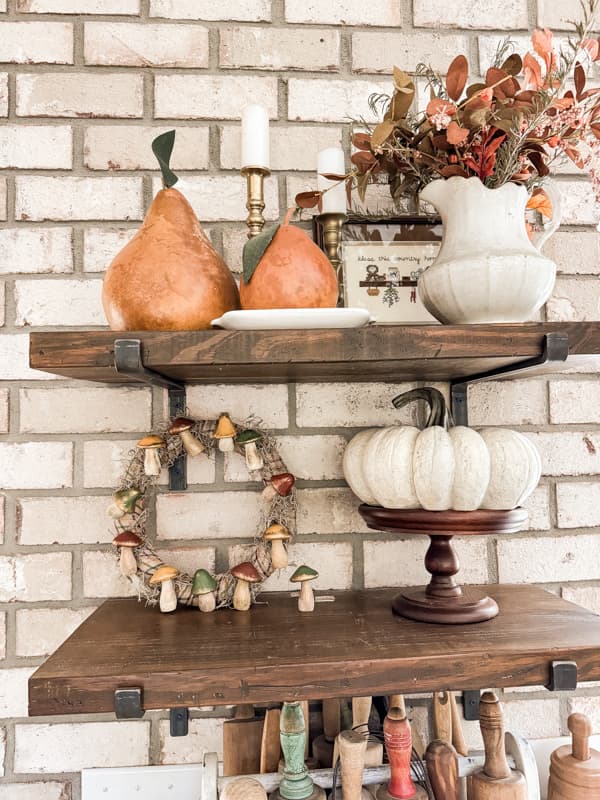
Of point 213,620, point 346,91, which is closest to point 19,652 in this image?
point 213,620

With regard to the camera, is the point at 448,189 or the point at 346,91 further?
the point at 346,91

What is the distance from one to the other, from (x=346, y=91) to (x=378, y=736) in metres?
0.99

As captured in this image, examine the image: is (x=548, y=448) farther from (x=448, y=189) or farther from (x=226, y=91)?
(x=226, y=91)

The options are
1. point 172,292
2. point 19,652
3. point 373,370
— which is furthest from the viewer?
point 19,652

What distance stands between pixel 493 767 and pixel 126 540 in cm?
59

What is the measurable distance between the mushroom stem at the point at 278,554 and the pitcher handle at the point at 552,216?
0.54 meters

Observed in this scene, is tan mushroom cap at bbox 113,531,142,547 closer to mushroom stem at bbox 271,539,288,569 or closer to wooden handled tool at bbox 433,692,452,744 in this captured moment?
mushroom stem at bbox 271,539,288,569

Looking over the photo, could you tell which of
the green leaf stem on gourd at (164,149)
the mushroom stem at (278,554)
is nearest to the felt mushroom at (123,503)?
the mushroom stem at (278,554)

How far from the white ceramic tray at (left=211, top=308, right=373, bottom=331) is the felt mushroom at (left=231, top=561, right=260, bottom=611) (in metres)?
0.37

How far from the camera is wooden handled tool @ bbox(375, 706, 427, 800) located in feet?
2.62

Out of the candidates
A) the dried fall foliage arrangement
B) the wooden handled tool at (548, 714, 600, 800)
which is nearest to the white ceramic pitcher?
the dried fall foliage arrangement

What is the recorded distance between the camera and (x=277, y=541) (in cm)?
91

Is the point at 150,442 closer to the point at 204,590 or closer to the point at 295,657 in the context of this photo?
the point at 204,590

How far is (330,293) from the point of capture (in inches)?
30.4
